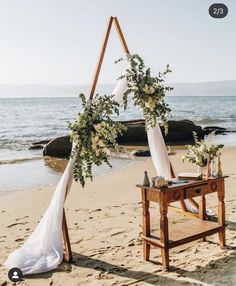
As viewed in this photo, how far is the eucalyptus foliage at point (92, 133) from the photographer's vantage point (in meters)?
6.03

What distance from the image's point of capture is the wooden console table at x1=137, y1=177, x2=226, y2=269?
5.75 metres

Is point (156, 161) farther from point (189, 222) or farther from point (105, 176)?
point (105, 176)

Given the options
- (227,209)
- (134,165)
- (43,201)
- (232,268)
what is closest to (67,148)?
(134,165)

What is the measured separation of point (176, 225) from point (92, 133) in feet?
6.35

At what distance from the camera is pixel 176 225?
21.6 feet

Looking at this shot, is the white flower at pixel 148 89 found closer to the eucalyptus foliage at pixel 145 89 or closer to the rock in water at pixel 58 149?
the eucalyptus foliage at pixel 145 89

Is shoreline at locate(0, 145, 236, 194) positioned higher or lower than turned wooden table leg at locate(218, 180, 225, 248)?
lower

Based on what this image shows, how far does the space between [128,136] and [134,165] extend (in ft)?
23.6

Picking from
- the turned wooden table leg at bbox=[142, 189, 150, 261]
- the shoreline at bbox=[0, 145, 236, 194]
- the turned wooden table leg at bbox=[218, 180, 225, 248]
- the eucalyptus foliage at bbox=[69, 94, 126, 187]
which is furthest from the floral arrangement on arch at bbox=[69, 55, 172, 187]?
the shoreline at bbox=[0, 145, 236, 194]

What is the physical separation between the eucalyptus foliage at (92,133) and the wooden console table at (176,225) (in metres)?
0.77

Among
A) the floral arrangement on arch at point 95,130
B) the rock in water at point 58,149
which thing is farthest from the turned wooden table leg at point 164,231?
the rock in water at point 58,149

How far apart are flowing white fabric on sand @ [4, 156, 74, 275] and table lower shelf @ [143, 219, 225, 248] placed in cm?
125

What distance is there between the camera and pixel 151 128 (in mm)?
7590

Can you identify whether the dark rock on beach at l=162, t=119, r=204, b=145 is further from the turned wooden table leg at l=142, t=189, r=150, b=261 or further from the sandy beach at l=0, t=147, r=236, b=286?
the turned wooden table leg at l=142, t=189, r=150, b=261
